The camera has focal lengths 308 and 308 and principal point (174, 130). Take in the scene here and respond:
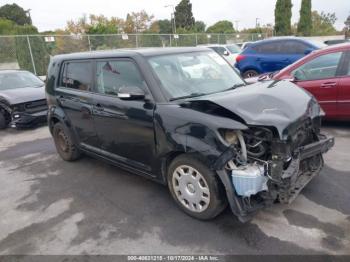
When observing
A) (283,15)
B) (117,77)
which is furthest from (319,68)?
(283,15)

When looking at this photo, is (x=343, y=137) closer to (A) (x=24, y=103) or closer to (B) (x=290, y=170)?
(B) (x=290, y=170)

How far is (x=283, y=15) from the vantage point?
116ft

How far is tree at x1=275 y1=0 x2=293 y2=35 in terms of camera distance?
35200 millimetres

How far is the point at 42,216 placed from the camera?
3754 millimetres

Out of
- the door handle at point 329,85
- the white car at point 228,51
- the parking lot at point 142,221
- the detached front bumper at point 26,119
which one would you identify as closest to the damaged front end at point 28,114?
the detached front bumper at point 26,119

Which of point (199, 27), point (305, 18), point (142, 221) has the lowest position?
point (142, 221)

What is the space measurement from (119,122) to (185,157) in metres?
1.14

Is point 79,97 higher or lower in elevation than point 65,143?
higher

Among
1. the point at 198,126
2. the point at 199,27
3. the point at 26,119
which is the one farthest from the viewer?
the point at 199,27

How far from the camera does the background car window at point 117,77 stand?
12.1 ft

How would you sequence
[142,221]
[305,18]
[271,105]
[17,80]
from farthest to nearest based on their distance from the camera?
[305,18]
[17,80]
[142,221]
[271,105]

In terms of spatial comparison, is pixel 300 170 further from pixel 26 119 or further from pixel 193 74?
pixel 26 119

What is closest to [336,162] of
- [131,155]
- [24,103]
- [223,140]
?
[223,140]

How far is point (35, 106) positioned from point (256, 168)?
7005 millimetres
